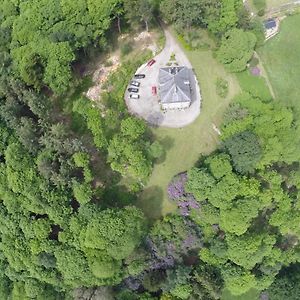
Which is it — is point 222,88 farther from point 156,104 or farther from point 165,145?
point 165,145

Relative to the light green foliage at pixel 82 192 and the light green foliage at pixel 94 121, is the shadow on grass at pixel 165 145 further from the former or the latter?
the light green foliage at pixel 82 192

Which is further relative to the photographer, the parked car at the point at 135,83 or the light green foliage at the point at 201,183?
the parked car at the point at 135,83

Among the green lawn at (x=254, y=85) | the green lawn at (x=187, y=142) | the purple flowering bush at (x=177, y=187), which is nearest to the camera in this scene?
the purple flowering bush at (x=177, y=187)

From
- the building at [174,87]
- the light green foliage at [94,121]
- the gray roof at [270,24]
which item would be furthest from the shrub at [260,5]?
the light green foliage at [94,121]

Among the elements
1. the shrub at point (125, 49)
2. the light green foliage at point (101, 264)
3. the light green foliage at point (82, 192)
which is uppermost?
the shrub at point (125, 49)

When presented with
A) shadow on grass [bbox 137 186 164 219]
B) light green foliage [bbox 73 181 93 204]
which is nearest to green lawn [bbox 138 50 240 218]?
shadow on grass [bbox 137 186 164 219]

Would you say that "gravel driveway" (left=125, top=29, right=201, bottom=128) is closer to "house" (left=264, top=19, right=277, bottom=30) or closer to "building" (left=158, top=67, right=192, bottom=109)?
"building" (left=158, top=67, right=192, bottom=109)
